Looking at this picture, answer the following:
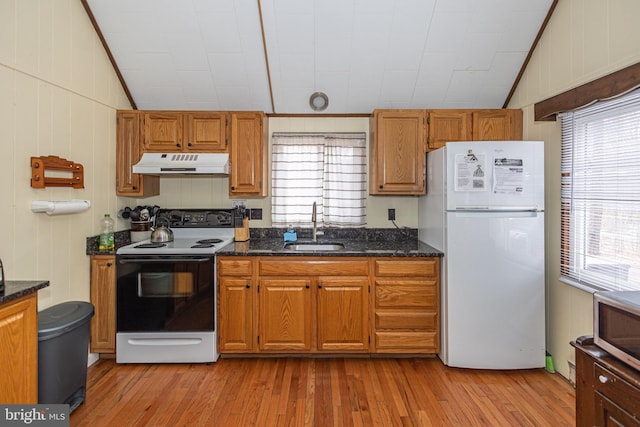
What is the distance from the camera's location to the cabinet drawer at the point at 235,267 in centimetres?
275

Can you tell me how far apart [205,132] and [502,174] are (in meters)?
2.45

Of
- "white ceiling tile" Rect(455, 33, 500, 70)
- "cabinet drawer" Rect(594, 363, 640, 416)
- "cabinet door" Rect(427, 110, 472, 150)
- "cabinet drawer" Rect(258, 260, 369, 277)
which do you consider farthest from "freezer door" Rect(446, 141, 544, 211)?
"cabinet drawer" Rect(594, 363, 640, 416)

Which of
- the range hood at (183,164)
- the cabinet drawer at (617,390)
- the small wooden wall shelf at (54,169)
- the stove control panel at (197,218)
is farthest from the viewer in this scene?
the stove control panel at (197,218)

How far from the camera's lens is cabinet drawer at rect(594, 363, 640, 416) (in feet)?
3.87

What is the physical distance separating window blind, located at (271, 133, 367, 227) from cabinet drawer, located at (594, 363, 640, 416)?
2.26 m

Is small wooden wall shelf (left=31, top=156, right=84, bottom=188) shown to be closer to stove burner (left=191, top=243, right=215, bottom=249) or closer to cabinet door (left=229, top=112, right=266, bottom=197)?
stove burner (left=191, top=243, right=215, bottom=249)

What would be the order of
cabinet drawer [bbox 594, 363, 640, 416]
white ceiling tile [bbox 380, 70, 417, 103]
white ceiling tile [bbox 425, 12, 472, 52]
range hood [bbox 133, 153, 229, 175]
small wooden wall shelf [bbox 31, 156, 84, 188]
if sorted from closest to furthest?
1. cabinet drawer [bbox 594, 363, 640, 416]
2. small wooden wall shelf [bbox 31, 156, 84, 188]
3. white ceiling tile [bbox 425, 12, 472, 52]
4. range hood [bbox 133, 153, 229, 175]
5. white ceiling tile [bbox 380, 70, 417, 103]

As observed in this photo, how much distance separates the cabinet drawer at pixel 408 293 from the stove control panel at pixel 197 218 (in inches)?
63.2

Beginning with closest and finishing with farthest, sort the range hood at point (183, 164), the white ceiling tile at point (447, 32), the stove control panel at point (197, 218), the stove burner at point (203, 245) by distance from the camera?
1. the white ceiling tile at point (447, 32)
2. the stove burner at point (203, 245)
3. the range hood at point (183, 164)
4. the stove control panel at point (197, 218)

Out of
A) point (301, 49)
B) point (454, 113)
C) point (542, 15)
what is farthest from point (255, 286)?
point (542, 15)

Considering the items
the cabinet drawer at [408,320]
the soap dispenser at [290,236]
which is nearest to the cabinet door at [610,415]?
the cabinet drawer at [408,320]

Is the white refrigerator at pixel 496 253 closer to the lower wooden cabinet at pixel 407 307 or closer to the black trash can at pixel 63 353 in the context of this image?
the lower wooden cabinet at pixel 407 307

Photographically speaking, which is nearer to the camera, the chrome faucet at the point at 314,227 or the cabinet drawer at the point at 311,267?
the cabinet drawer at the point at 311,267

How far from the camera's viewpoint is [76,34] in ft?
8.37
